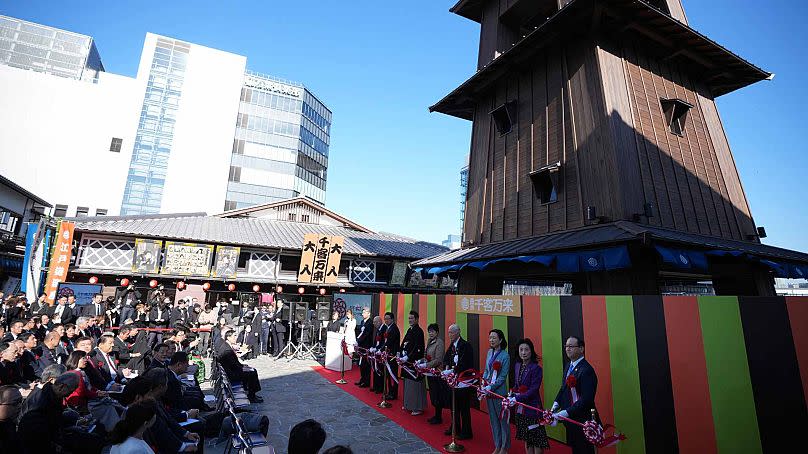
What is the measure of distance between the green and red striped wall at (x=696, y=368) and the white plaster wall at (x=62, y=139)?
48.4 m

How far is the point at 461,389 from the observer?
7379 millimetres

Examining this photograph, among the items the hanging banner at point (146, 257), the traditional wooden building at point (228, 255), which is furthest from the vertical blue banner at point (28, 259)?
the hanging banner at point (146, 257)

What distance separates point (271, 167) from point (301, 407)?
4614 centimetres

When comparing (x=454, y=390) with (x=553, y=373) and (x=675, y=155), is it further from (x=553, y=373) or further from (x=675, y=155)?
(x=675, y=155)

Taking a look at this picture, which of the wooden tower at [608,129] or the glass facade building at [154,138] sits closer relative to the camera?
the wooden tower at [608,129]

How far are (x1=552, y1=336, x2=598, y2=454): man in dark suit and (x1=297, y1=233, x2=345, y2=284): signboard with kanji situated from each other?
1654 centimetres

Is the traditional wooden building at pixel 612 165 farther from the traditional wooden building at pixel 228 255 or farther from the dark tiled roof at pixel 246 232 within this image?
the dark tiled roof at pixel 246 232

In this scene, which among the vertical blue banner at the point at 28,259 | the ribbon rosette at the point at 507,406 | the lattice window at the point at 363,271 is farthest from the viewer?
the lattice window at the point at 363,271

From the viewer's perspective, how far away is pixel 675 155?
10.4 meters

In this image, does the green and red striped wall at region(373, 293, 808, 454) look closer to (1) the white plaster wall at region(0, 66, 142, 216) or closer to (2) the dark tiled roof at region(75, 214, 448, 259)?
(2) the dark tiled roof at region(75, 214, 448, 259)

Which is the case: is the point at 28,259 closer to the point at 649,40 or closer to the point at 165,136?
the point at 649,40

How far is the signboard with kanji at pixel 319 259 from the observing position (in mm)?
20203

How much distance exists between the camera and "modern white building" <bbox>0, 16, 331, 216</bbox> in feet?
121

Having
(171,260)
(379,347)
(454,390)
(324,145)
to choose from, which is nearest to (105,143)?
(324,145)
